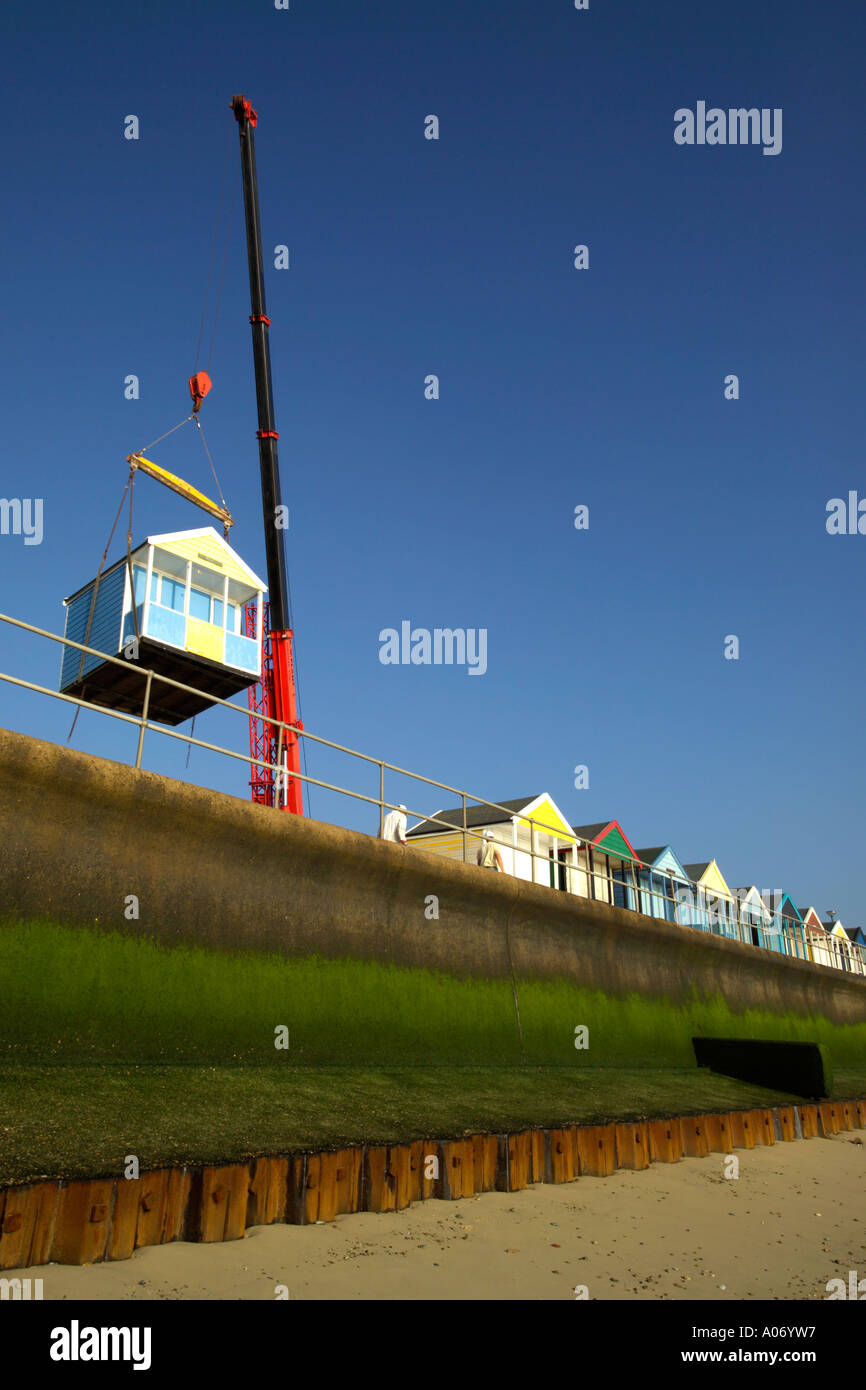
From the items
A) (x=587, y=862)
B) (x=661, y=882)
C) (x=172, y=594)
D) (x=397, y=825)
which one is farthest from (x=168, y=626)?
(x=661, y=882)

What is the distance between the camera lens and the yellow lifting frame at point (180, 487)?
752 inches

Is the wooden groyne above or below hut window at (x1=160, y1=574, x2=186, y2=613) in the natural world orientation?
below

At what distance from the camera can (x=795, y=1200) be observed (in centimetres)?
870

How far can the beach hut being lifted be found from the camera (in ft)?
54.4

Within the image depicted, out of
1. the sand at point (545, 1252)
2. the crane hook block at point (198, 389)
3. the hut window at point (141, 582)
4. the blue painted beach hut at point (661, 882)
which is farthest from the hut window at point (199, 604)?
the blue painted beach hut at point (661, 882)

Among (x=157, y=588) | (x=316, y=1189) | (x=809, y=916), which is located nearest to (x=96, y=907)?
(x=316, y=1189)

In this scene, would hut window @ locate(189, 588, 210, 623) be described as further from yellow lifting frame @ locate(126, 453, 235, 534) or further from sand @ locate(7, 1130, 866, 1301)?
sand @ locate(7, 1130, 866, 1301)

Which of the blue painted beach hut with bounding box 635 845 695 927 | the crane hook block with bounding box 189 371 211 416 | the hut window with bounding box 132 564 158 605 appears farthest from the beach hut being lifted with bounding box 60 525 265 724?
the blue painted beach hut with bounding box 635 845 695 927

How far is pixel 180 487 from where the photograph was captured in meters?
20.3

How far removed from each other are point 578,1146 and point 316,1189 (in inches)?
129

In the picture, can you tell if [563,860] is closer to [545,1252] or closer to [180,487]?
[180,487]

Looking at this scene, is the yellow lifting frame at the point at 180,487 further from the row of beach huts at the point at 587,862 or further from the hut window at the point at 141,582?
the row of beach huts at the point at 587,862

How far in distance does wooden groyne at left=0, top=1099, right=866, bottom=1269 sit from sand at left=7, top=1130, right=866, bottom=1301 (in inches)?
3.5
